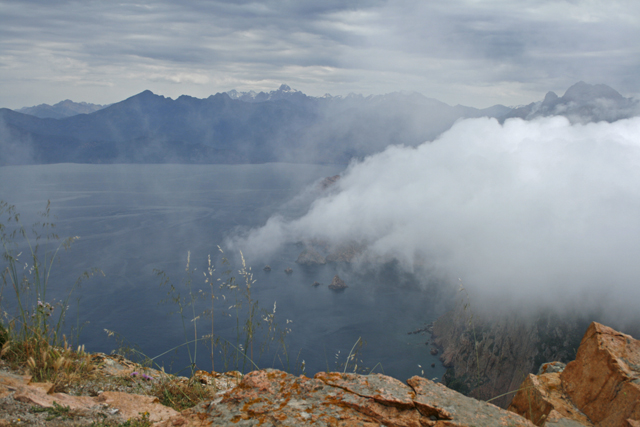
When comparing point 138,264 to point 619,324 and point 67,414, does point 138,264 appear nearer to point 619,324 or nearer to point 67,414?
point 67,414

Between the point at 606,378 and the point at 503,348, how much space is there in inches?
4321

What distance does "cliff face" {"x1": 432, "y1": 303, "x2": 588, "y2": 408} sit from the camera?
86.9 m

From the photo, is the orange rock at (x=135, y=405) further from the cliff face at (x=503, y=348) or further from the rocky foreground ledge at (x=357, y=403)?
the cliff face at (x=503, y=348)

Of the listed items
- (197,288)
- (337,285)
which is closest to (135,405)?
(197,288)

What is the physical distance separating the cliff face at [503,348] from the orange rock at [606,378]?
85128 millimetres

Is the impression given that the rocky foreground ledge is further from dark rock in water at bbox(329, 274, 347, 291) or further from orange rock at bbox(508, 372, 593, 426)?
dark rock in water at bbox(329, 274, 347, 291)

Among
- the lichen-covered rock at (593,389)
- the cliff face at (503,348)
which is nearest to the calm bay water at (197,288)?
the cliff face at (503,348)

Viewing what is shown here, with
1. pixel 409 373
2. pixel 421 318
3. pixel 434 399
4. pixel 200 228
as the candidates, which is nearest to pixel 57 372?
pixel 434 399

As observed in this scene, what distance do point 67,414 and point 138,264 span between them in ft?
440

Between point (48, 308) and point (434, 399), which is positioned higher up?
point (48, 308)

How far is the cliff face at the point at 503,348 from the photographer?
8688cm

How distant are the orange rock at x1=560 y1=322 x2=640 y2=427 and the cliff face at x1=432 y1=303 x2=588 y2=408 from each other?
85.1 m

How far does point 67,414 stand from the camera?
312 centimetres

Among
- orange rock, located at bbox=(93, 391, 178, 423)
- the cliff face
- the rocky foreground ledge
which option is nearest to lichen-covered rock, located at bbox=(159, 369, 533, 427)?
the rocky foreground ledge
